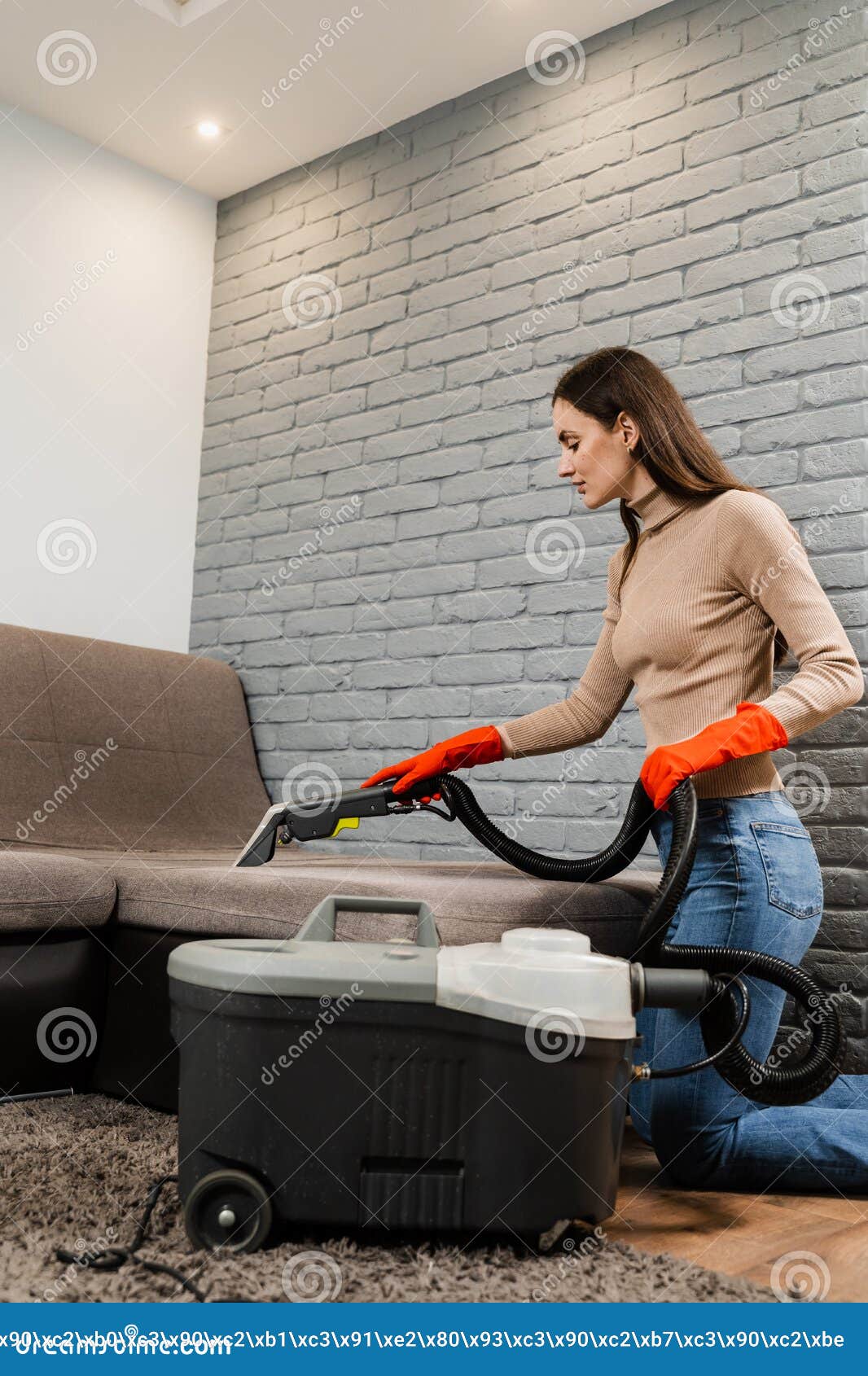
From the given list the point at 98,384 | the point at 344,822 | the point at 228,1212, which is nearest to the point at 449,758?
the point at 344,822

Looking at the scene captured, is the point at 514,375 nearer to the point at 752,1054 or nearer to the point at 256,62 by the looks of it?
the point at 256,62

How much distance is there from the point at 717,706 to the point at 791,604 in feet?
0.60

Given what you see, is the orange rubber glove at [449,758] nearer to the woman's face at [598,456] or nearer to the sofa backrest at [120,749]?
the woman's face at [598,456]

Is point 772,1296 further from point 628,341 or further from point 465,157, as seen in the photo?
point 465,157

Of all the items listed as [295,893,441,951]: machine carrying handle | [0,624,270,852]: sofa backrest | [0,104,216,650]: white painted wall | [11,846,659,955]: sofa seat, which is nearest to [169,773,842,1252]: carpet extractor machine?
[295,893,441,951]: machine carrying handle

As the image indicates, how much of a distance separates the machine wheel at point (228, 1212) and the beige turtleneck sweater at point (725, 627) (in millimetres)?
800

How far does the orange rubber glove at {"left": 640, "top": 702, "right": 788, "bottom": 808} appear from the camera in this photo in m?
1.48

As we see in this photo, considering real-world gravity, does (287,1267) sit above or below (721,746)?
below

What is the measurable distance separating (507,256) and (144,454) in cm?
121

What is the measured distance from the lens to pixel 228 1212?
4.00 feet

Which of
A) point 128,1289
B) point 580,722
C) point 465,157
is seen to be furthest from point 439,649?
point 128,1289

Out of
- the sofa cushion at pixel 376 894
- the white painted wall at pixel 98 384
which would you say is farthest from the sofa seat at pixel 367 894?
the white painted wall at pixel 98 384

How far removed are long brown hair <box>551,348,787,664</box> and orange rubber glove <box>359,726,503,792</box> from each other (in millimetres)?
497

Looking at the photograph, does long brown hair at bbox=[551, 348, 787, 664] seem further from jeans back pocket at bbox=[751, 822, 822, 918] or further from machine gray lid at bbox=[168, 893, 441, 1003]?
machine gray lid at bbox=[168, 893, 441, 1003]
